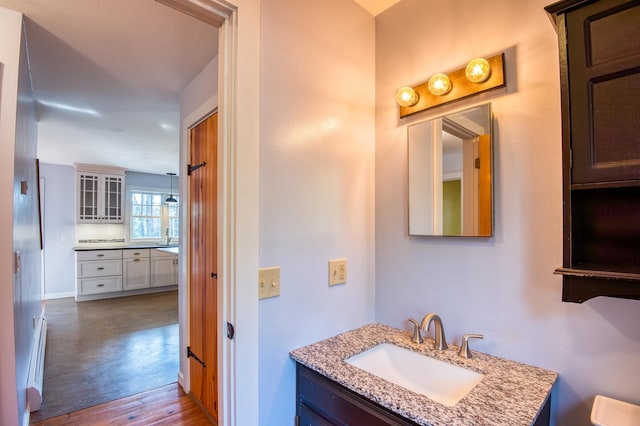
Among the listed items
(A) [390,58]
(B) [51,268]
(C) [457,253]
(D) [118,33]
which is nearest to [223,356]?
(C) [457,253]

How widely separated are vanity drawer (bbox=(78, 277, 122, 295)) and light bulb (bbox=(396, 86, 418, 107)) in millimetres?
6130

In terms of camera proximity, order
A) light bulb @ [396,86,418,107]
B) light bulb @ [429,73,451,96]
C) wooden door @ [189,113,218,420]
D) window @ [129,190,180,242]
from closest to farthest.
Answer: light bulb @ [429,73,451,96] → light bulb @ [396,86,418,107] → wooden door @ [189,113,218,420] → window @ [129,190,180,242]

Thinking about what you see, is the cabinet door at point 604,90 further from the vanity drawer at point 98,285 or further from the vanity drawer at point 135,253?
the vanity drawer at point 98,285

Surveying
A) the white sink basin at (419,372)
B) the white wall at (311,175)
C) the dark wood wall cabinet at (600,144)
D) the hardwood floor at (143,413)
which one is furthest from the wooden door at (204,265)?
the dark wood wall cabinet at (600,144)

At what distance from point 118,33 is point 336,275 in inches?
76.8

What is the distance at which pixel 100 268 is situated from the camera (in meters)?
5.50

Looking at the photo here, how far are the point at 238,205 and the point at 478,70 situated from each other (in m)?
1.10

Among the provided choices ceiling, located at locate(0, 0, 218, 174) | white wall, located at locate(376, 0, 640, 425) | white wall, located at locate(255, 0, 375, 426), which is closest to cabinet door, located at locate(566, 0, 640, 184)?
white wall, located at locate(376, 0, 640, 425)

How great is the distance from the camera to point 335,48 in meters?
1.49

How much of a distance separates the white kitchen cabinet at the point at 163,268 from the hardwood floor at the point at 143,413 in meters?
4.08

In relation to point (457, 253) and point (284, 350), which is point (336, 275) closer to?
point (284, 350)

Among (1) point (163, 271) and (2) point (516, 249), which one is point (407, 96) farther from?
(1) point (163, 271)

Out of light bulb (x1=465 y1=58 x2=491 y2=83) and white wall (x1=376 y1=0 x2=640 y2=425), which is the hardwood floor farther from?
light bulb (x1=465 y1=58 x2=491 y2=83)

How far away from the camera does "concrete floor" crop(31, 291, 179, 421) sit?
2.47 metres
